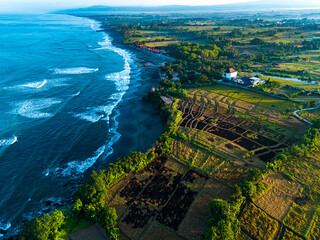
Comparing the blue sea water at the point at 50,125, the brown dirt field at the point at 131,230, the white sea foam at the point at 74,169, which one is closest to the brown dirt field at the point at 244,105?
the blue sea water at the point at 50,125

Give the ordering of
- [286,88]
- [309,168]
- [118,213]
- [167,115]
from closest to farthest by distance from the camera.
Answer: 1. [118,213]
2. [309,168]
3. [167,115]
4. [286,88]

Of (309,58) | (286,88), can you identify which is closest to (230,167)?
(286,88)

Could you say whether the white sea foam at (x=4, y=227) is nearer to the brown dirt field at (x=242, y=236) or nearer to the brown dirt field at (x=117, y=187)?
the brown dirt field at (x=117, y=187)

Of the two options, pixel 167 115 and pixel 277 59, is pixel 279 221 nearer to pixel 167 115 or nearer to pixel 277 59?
pixel 167 115

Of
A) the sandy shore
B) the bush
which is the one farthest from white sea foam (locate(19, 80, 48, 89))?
the bush

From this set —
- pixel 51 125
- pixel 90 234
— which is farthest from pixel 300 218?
pixel 51 125

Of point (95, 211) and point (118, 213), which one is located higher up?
point (95, 211)

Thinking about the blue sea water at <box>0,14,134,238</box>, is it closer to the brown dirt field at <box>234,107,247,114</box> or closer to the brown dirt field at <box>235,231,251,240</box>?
the brown dirt field at <box>235,231,251,240</box>

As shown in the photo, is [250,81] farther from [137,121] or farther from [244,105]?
[137,121]
